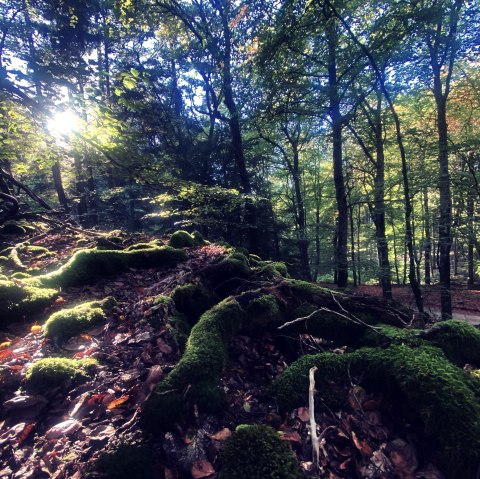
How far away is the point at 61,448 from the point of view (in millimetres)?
2098

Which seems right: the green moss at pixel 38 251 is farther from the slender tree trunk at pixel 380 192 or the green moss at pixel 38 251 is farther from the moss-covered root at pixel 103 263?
the slender tree trunk at pixel 380 192

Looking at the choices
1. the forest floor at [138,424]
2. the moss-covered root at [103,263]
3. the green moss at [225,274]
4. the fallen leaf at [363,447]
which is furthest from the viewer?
the moss-covered root at [103,263]

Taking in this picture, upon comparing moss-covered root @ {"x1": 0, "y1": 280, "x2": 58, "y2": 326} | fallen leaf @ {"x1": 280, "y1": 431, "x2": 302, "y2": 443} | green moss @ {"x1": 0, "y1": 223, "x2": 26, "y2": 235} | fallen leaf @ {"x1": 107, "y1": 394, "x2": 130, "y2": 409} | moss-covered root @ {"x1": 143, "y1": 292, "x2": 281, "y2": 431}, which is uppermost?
green moss @ {"x1": 0, "y1": 223, "x2": 26, "y2": 235}

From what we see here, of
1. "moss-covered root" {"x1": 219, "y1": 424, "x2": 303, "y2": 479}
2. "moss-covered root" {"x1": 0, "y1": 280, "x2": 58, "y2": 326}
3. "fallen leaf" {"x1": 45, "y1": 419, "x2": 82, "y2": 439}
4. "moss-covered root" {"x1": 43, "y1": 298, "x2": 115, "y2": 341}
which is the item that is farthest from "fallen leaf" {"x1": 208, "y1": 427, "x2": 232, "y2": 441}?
"moss-covered root" {"x1": 0, "y1": 280, "x2": 58, "y2": 326}

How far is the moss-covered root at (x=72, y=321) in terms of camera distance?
11.4ft

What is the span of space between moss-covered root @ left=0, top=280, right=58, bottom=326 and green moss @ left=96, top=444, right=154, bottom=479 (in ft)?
10.5

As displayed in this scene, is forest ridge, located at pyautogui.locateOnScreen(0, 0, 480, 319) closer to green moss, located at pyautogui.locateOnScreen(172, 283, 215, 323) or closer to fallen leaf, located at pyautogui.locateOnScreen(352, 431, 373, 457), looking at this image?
green moss, located at pyautogui.locateOnScreen(172, 283, 215, 323)

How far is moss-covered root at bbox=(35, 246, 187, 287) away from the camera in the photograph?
5023mm

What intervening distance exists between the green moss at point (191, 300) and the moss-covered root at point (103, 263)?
2.06 m

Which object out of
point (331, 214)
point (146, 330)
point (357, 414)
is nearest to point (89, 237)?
point (146, 330)

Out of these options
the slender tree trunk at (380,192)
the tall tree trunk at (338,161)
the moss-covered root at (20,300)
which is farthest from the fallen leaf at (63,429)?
the slender tree trunk at (380,192)

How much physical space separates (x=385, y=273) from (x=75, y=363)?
11139 mm

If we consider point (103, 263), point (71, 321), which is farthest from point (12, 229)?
point (71, 321)

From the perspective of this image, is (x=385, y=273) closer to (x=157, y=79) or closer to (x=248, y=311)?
(x=248, y=311)
